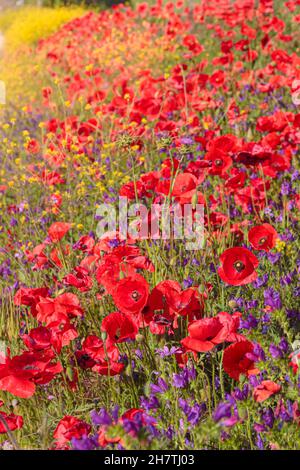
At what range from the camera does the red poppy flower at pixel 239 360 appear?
66.9 inches

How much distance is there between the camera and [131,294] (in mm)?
1753

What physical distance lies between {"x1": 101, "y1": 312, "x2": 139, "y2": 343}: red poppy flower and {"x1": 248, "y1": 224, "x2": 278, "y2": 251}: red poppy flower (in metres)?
0.56

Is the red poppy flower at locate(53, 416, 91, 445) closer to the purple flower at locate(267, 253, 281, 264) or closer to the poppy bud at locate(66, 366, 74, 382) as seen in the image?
the poppy bud at locate(66, 366, 74, 382)

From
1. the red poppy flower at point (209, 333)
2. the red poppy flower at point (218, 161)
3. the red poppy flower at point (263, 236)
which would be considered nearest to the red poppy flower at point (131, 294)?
the red poppy flower at point (209, 333)

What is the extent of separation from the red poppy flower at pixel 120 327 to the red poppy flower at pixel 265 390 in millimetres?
422

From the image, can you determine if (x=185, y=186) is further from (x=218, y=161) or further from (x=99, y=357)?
(x=99, y=357)

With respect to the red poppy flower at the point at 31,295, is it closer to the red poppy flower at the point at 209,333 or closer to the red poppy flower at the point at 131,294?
the red poppy flower at the point at 131,294

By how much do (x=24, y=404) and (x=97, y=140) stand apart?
8.74ft

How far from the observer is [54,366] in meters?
1.81

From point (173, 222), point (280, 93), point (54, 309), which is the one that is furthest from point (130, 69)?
point (54, 309)

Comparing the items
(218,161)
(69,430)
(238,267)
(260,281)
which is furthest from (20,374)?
(218,161)

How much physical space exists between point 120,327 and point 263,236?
0.64 meters
